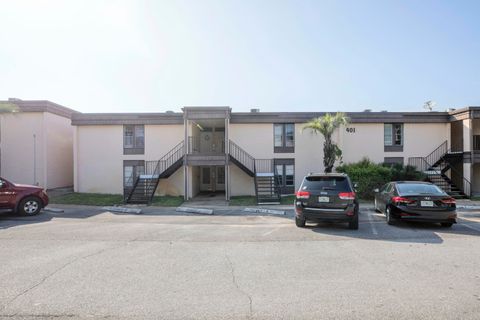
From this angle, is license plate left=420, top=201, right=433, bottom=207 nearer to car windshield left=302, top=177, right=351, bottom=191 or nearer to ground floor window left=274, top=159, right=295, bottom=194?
car windshield left=302, top=177, right=351, bottom=191

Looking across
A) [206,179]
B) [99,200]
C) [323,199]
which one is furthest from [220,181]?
[323,199]

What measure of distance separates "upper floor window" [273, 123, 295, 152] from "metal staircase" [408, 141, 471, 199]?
8.07 meters

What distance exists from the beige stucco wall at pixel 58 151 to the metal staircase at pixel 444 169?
23533 mm

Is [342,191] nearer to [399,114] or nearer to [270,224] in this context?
[270,224]

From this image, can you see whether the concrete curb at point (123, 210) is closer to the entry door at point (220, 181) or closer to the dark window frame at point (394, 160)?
the entry door at point (220, 181)

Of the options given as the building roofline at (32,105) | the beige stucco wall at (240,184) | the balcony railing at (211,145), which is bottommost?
the beige stucco wall at (240,184)

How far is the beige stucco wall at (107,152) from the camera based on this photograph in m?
Answer: 20.6

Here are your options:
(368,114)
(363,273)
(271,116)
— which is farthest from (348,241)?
(368,114)

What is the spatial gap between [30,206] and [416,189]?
1461 cm

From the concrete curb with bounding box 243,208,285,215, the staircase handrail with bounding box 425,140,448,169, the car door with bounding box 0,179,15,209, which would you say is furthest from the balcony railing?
the staircase handrail with bounding box 425,140,448,169

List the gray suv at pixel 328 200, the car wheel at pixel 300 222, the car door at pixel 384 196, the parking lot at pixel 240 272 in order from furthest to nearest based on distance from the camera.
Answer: the car door at pixel 384 196 → the car wheel at pixel 300 222 → the gray suv at pixel 328 200 → the parking lot at pixel 240 272

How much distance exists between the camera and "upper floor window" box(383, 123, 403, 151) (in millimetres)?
21297

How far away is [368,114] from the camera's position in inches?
827

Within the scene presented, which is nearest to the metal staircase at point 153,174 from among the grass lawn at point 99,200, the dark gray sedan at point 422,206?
the grass lawn at point 99,200
